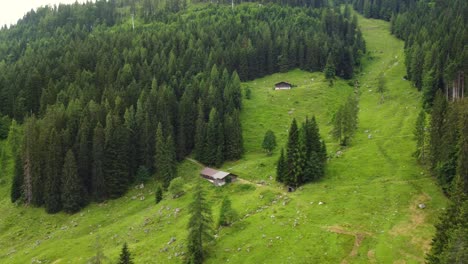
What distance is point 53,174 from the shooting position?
357 feet

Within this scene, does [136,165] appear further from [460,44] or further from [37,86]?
[460,44]

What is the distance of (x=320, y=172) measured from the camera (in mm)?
94438

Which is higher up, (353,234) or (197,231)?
(197,231)

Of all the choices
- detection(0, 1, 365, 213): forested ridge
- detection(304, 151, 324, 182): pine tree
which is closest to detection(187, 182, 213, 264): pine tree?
detection(304, 151, 324, 182): pine tree

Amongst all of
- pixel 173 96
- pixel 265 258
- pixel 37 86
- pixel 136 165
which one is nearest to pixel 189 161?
pixel 136 165

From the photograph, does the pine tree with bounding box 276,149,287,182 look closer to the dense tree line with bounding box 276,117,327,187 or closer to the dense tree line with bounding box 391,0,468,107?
the dense tree line with bounding box 276,117,327,187

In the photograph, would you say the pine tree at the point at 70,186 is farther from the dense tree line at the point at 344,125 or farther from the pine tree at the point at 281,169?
the dense tree line at the point at 344,125

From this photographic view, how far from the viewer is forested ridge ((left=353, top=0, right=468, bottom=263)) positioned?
54.1 metres

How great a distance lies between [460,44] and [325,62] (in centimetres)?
6593

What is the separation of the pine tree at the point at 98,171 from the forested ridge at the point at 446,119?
77.3 metres

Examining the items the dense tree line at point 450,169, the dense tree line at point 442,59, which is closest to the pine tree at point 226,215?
the dense tree line at point 450,169

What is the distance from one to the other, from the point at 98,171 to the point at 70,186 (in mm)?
7958

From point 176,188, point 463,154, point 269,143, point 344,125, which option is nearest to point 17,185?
point 176,188

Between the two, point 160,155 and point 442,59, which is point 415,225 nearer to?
point 160,155
